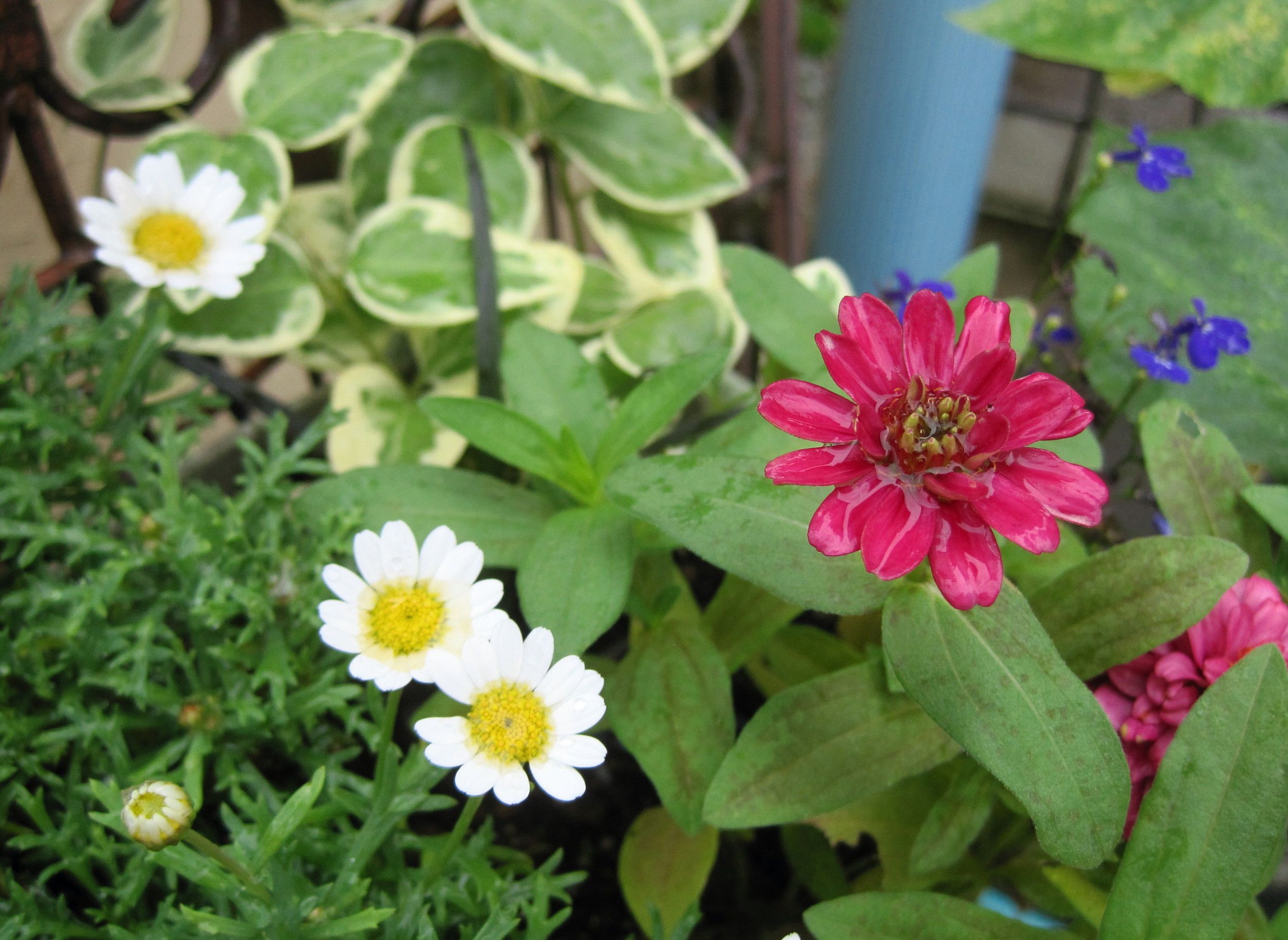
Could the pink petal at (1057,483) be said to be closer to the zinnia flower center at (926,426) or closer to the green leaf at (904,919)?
the zinnia flower center at (926,426)

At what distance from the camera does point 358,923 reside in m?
0.38

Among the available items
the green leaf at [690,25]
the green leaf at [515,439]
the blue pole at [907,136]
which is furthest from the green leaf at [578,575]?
the blue pole at [907,136]

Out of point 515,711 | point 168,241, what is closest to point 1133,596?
point 515,711

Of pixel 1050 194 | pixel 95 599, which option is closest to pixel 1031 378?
pixel 95 599

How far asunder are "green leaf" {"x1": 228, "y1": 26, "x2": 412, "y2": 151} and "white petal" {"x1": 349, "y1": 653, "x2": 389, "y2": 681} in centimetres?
43

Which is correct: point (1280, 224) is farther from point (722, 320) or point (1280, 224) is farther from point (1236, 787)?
point (1236, 787)

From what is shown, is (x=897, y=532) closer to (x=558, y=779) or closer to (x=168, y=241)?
(x=558, y=779)

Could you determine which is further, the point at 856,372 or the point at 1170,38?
the point at 1170,38

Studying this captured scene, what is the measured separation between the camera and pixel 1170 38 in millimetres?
800

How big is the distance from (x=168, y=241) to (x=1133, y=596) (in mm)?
482

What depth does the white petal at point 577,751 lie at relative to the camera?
36 cm

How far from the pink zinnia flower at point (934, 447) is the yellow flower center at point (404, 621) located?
14 centimetres

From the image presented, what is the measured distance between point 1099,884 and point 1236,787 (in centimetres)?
12

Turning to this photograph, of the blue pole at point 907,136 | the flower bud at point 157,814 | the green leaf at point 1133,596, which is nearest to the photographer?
the flower bud at point 157,814
